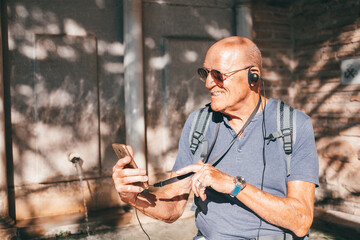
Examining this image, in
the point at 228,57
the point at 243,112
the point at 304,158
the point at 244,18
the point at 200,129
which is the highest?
the point at 244,18

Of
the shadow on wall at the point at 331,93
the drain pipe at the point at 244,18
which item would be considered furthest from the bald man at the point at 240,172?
the drain pipe at the point at 244,18

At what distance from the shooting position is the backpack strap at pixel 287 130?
6.45 feet

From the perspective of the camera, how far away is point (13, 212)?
464 cm

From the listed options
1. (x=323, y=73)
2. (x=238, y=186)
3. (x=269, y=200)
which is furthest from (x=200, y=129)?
(x=323, y=73)

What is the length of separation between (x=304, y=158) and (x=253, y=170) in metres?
0.28

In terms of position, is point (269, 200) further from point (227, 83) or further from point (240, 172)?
point (227, 83)

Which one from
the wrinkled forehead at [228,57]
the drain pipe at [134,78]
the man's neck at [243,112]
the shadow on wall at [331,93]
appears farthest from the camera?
the drain pipe at [134,78]

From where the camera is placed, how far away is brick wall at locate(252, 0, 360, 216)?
4.75 metres

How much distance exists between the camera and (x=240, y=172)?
206cm

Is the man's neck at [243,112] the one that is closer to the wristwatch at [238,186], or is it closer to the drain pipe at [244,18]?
the wristwatch at [238,186]

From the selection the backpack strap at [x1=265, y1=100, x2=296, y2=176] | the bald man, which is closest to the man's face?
the bald man

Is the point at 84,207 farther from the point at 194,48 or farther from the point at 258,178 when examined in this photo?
the point at 258,178

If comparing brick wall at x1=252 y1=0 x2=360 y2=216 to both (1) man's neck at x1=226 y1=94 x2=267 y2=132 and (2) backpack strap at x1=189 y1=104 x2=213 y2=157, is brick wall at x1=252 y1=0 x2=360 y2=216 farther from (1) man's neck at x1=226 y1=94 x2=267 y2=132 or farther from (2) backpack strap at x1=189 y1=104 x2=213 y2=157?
(2) backpack strap at x1=189 y1=104 x2=213 y2=157

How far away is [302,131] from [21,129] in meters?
3.76
